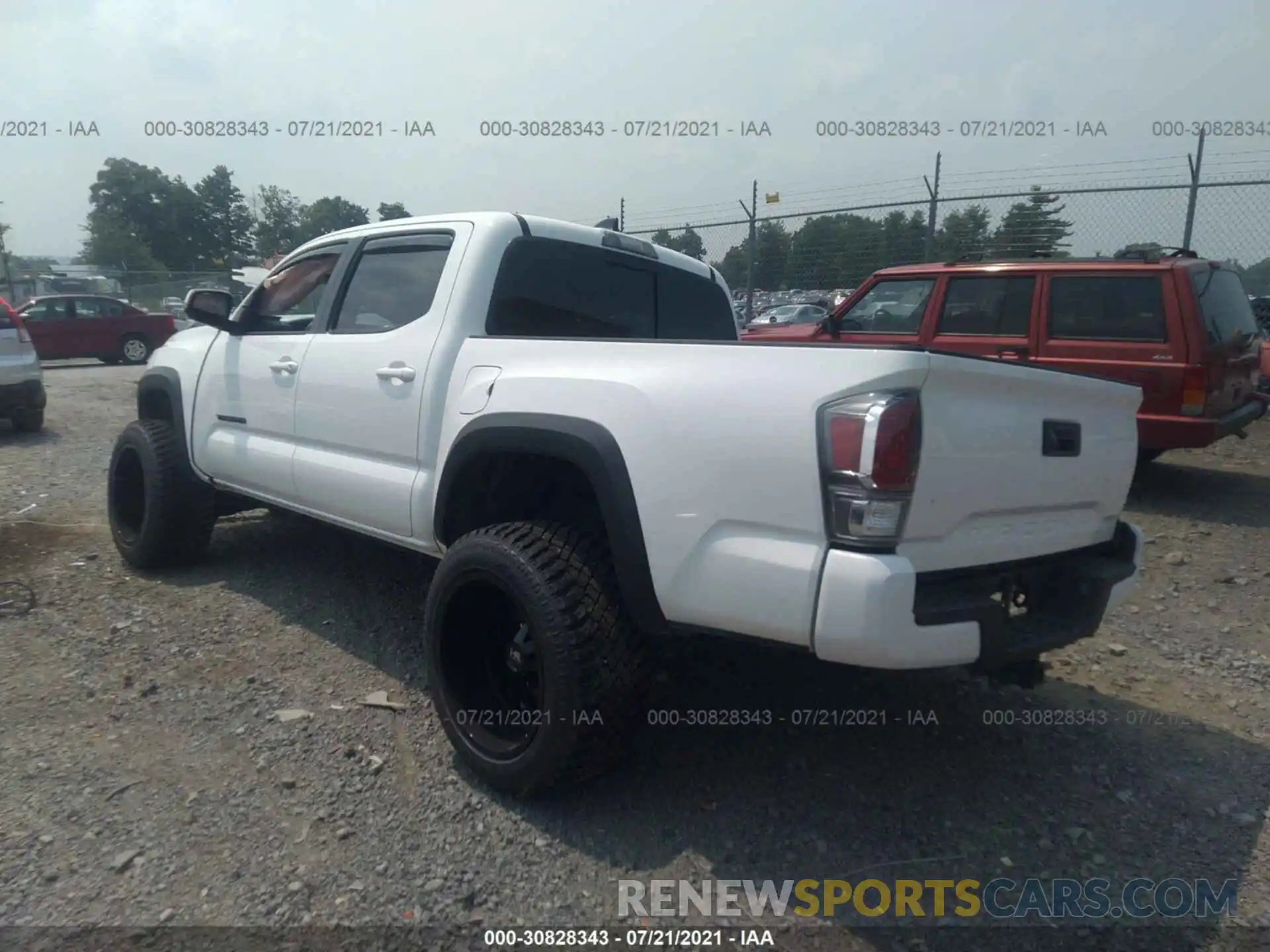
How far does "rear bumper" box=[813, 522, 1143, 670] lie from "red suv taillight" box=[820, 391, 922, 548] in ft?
0.25

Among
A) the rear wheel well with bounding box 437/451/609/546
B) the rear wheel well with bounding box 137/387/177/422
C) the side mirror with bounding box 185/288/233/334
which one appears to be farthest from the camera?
the rear wheel well with bounding box 137/387/177/422

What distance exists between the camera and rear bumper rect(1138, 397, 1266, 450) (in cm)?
623

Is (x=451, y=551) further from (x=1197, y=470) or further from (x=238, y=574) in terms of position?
(x=1197, y=470)

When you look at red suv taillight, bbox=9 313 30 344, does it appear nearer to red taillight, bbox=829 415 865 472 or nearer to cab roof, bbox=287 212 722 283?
cab roof, bbox=287 212 722 283

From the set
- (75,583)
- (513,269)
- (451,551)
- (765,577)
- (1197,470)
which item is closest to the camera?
(765,577)

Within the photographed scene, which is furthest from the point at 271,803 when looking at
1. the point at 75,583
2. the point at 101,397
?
the point at 101,397

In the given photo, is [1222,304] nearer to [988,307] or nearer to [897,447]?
[988,307]

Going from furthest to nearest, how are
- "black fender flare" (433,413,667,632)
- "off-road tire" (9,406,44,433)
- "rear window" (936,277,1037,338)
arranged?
"off-road tire" (9,406,44,433) < "rear window" (936,277,1037,338) < "black fender flare" (433,413,667,632)

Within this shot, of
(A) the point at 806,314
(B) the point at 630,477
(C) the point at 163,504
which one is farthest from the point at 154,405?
(A) the point at 806,314

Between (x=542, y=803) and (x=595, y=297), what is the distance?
2.06 metres

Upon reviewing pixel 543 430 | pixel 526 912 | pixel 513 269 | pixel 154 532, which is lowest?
pixel 526 912

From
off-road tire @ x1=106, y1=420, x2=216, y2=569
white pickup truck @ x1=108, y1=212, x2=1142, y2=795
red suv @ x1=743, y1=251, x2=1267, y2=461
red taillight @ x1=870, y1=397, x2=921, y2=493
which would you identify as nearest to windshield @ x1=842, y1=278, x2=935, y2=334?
red suv @ x1=743, y1=251, x2=1267, y2=461

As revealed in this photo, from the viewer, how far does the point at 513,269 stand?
3.45 meters

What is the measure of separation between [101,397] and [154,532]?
943 centimetres
